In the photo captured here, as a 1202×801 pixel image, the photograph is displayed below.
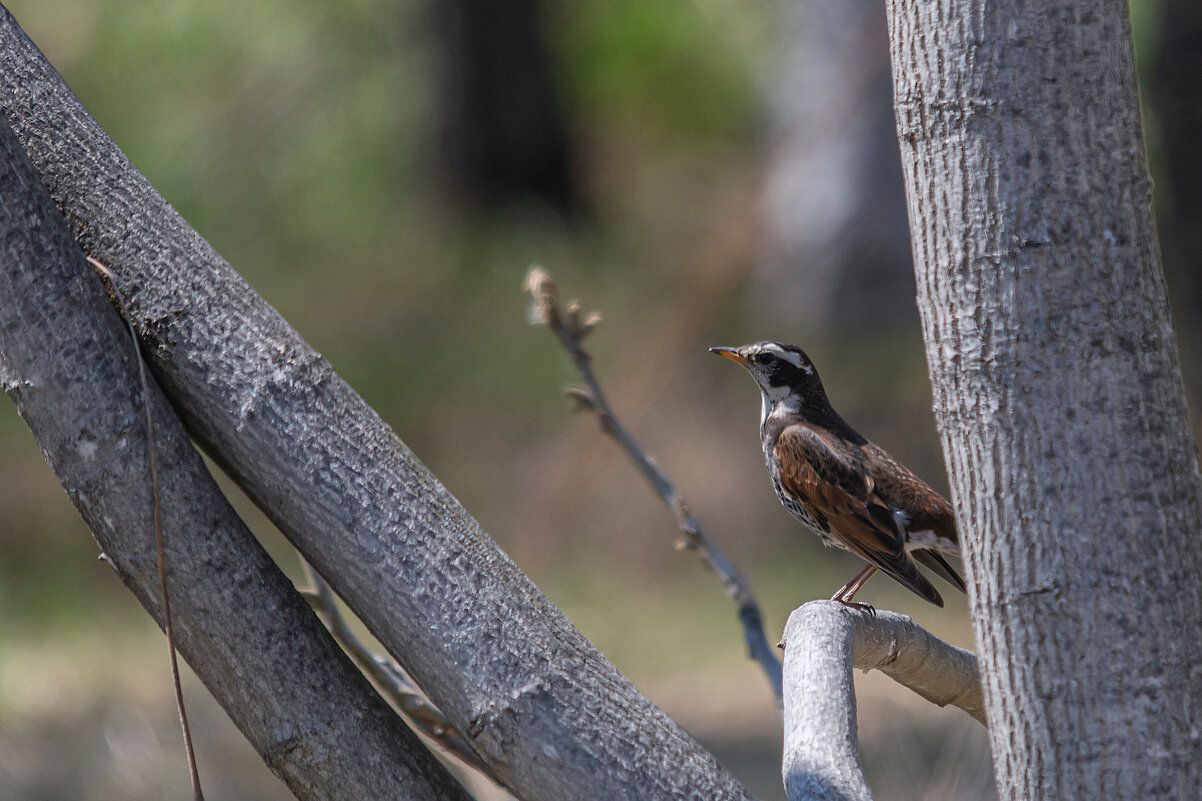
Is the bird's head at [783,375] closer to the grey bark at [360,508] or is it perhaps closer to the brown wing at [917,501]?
the brown wing at [917,501]

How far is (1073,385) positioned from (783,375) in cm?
178

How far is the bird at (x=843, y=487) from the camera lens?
290 centimetres

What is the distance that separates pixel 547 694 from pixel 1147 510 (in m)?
0.79

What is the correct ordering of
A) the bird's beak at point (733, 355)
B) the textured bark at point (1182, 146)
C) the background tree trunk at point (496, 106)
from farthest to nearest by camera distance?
the background tree trunk at point (496, 106) < the textured bark at point (1182, 146) < the bird's beak at point (733, 355)

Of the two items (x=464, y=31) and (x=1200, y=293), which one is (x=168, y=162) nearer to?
(x=464, y=31)

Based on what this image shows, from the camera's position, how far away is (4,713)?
19.3ft

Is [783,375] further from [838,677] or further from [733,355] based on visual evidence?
[838,677]

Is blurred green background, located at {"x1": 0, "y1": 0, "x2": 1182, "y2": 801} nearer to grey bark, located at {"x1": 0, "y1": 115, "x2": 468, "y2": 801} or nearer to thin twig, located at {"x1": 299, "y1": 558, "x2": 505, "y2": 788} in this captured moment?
thin twig, located at {"x1": 299, "y1": 558, "x2": 505, "y2": 788}

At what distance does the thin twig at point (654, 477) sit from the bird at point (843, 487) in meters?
0.22

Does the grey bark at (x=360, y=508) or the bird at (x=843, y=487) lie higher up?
the bird at (x=843, y=487)

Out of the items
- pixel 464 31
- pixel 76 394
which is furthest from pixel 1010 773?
pixel 464 31

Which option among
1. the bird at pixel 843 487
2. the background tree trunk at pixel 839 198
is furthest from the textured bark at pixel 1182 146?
the bird at pixel 843 487

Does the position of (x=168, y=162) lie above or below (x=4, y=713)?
above

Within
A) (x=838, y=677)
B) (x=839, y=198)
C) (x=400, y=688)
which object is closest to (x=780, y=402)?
(x=400, y=688)
